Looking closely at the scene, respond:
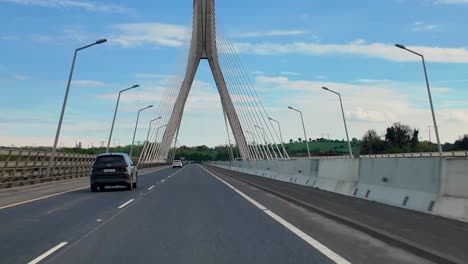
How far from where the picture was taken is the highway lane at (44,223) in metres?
10.8

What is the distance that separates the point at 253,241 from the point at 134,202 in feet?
35.1

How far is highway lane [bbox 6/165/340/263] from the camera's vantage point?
9.80 m

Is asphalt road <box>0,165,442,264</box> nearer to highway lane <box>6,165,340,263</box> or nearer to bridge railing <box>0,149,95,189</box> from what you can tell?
highway lane <box>6,165,340,263</box>

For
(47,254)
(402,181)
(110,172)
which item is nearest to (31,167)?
(110,172)

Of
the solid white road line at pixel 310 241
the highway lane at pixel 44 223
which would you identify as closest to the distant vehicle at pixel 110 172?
the highway lane at pixel 44 223

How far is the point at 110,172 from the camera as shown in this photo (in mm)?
29250

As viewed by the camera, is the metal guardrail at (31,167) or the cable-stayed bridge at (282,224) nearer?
the cable-stayed bridge at (282,224)

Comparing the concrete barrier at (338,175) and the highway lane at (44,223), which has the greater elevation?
the concrete barrier at (338,175)

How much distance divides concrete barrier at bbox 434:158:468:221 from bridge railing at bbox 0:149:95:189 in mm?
22300

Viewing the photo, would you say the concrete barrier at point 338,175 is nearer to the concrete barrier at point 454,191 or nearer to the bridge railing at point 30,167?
the concrete barrier at point 454,191

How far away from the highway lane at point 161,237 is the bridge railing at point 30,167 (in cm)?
1276

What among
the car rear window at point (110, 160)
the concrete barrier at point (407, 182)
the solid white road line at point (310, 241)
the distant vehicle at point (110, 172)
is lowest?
the solid white road line at point (310, 241)

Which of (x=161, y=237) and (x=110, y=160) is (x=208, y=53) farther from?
(x=161, y=237)

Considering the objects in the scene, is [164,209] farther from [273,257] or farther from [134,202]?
[273,257]
